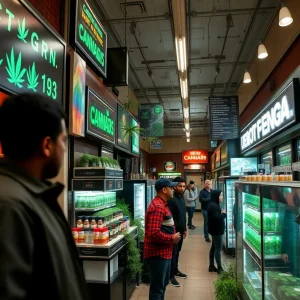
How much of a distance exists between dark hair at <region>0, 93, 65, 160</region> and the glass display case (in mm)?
1498

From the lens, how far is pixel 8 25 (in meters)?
2.30

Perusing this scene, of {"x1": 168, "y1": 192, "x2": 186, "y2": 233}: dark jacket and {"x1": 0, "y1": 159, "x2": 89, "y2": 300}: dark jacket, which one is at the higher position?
{"x1": 0, "y1": 159, "x2": 89, "y2": 300}: dark jacket

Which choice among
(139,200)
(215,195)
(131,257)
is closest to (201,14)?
→ (215,195)

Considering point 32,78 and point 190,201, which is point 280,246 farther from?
point 190,201

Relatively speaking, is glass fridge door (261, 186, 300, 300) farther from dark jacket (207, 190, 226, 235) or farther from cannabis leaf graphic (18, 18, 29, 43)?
dark jacket (207, 190, 226, 235)

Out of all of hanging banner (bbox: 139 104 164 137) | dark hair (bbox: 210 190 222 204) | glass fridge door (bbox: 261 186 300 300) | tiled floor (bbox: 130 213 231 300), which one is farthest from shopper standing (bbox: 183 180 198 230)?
glass fridge door (bbox: 261 186 300 300)

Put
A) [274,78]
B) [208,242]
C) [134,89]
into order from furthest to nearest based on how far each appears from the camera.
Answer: [134,89] → [208,242] → [274,78]

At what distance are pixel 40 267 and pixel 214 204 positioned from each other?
538 centimetres

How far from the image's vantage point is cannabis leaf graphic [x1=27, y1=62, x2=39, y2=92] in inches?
102

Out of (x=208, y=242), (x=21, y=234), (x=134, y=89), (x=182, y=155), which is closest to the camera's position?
(x=21, y=234)

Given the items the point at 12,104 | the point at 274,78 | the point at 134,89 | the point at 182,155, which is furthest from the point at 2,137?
the point at 182,155

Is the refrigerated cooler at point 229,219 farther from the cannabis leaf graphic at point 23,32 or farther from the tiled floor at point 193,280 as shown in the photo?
the cannabis leaf graphic at point 23,32

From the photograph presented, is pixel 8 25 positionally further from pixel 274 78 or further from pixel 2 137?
pixel 274 78

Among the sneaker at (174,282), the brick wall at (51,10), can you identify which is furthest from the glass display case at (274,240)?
the brick wall at (51,10)
